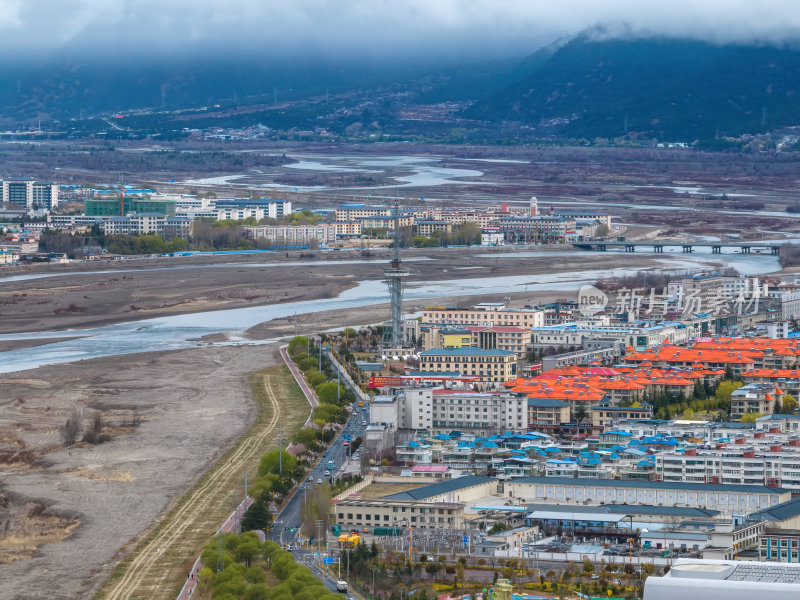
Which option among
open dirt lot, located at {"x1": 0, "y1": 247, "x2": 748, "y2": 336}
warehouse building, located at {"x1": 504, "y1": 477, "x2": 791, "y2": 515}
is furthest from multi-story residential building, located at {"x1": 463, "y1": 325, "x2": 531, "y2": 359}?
warehouse building, located at {"x1": 504, "y1": 477, "x2": 791, "y2": 515}

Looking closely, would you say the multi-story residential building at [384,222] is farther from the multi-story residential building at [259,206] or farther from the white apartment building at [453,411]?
the white apartment building at [453,411]

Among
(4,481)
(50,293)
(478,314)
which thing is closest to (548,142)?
(50,293)

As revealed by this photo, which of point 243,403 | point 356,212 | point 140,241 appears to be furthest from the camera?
point 356,212

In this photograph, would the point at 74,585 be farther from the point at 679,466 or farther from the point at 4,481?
the point at 679,466

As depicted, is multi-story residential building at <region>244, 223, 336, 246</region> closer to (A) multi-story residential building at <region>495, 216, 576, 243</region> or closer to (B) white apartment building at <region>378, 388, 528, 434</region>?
(A) multi-story residential building at <region>495, 216, 576, 243</region>

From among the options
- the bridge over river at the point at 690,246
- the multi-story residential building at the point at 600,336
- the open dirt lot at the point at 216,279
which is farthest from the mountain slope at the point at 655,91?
the multi-story residential building at the point at 600,336

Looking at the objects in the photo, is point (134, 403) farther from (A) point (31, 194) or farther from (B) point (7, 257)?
(A) point (31, 194)
